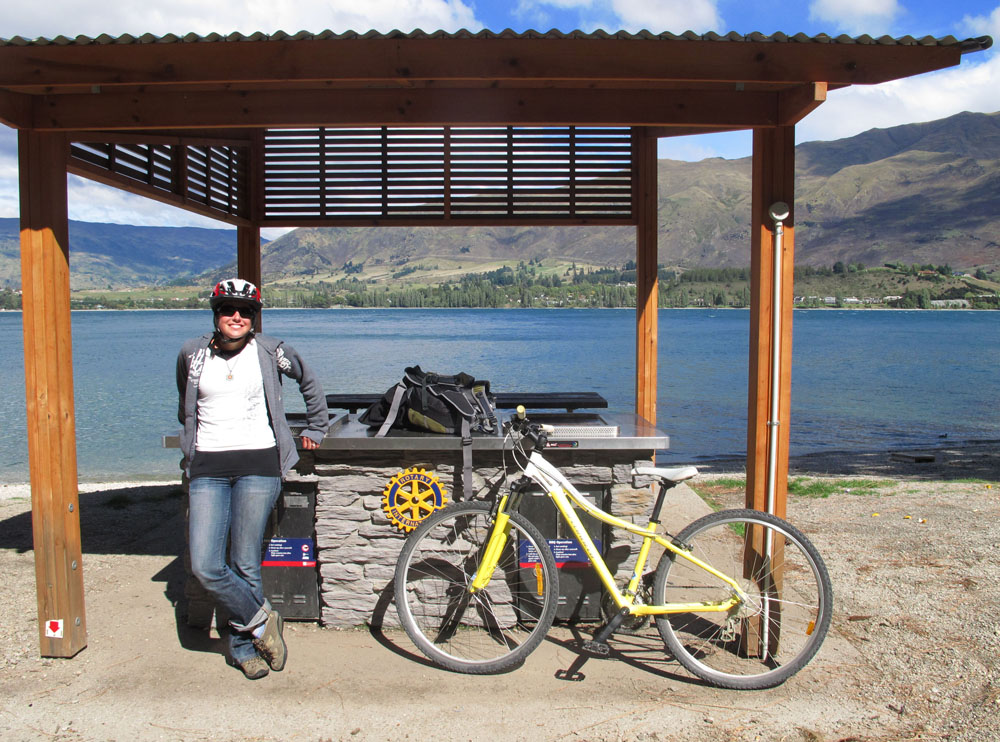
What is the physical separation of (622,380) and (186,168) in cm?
3014

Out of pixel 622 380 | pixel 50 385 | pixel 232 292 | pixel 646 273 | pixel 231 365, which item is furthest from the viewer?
pixel 622 380

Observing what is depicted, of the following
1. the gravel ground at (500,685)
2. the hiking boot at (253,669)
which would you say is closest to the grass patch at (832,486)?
the gravel ground at (500,685)

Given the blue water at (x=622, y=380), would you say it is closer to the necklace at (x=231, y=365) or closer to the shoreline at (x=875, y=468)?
the shoreline at (x=875, y=468)

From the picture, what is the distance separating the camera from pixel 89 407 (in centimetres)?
2511

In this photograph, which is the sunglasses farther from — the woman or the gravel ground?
the gravel ground

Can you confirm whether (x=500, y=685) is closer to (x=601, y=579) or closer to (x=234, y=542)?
(x=601, y=579)

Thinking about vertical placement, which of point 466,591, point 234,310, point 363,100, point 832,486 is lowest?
point 832,486

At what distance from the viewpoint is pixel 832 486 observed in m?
8.56

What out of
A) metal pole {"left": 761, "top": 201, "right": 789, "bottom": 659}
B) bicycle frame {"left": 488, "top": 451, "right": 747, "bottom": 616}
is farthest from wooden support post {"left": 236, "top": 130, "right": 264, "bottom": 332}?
metal pole {"left": 761, "top": 201, "right": 789, "bottom": 659}

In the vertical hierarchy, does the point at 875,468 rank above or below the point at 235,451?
below

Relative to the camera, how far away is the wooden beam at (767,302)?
12.9 feet

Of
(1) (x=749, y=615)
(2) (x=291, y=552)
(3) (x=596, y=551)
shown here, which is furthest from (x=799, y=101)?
(2) (x=291, y=552)

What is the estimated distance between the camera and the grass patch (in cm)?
820

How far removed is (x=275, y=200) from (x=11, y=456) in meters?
12.0
